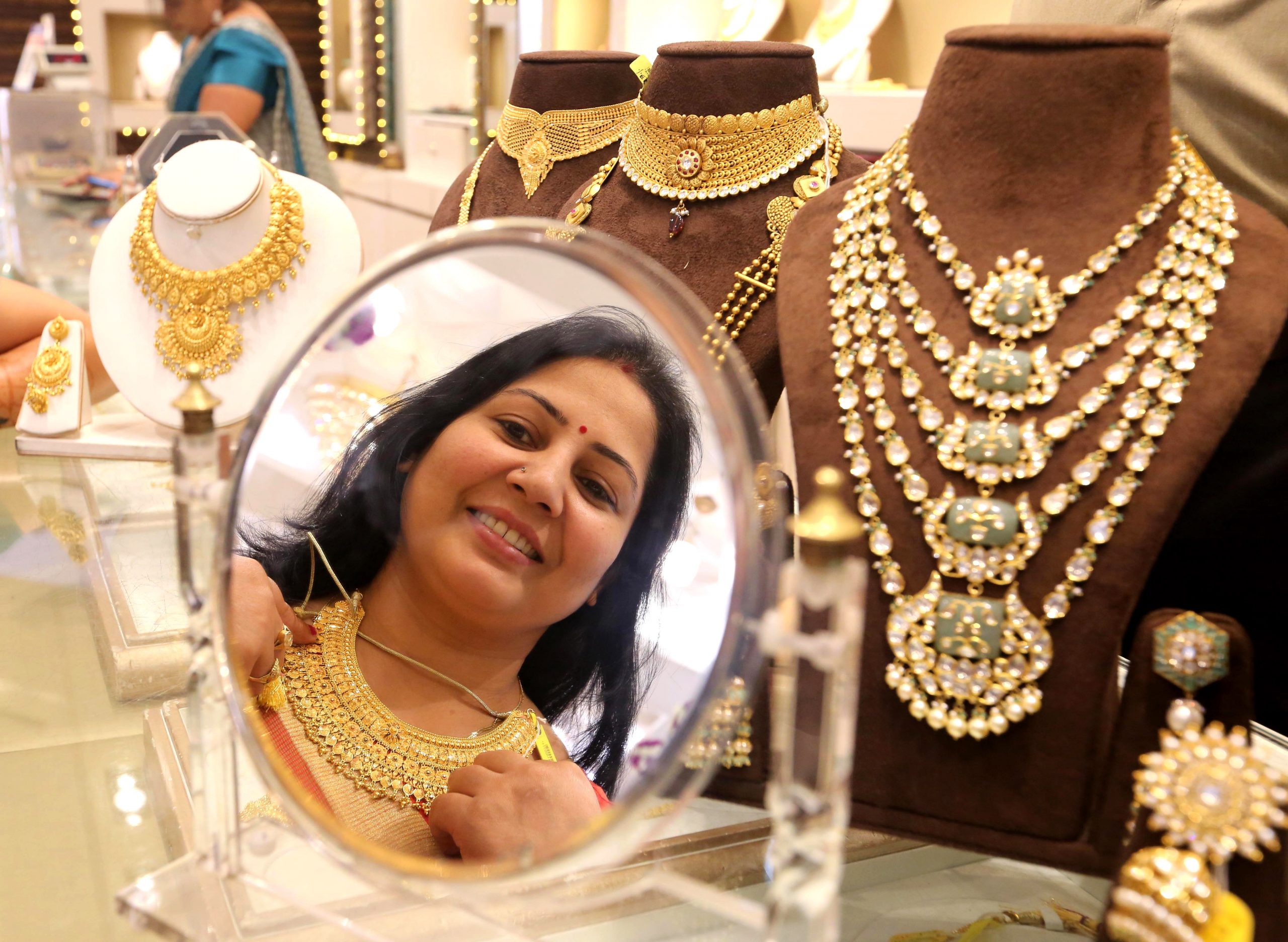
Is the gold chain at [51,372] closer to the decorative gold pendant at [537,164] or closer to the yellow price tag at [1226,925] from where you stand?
the decorative gold pendant at [537,164]

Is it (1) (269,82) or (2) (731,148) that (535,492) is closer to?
(2) (731,148)

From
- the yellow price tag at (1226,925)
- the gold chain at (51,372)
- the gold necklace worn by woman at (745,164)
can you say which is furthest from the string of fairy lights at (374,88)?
the yellow price tag at (1226,925)

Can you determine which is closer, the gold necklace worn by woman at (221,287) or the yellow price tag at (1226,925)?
the yellow price tag at (1226,925)

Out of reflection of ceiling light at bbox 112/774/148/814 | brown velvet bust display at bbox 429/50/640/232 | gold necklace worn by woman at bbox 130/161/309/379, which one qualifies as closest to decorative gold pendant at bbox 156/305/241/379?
gold necklace worn by woman at bbox 130/161/309/379

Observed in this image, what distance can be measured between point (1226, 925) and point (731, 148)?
52cm

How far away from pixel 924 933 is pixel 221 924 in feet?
1.19

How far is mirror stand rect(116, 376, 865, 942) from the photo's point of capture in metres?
0.40

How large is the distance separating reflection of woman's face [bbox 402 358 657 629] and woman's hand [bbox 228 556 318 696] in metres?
0.09

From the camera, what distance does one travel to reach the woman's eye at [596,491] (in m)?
0.57

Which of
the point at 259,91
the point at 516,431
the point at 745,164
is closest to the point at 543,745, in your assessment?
the point at 516,431

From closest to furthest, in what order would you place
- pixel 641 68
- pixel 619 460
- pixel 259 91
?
pixel 619 460
pixel 641 68
pixel 259 91

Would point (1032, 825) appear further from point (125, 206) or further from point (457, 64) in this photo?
point (457, 64)

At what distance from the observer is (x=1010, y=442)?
542 millimetres

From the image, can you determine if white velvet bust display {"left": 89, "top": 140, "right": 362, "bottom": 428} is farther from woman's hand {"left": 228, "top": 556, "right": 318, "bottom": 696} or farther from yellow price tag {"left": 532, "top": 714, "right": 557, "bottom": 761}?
yellow price tag {"left": 532, "top": 714, "right": 557, "bottom": 761}
